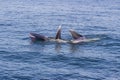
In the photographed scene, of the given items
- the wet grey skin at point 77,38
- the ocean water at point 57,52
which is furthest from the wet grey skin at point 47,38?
the wet grey skin at point 77,38

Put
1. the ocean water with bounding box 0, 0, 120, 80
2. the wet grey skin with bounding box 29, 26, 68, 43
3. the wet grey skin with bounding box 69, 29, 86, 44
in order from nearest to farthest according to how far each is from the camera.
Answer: the ocean water with bounding box 0, 0, 120, 80 < the wet grey skin with bounding box 69, 29, 86, 44 < the wet grey skin with bounding box 29, 26, 68, 43

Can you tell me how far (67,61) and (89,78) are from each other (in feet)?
14.4

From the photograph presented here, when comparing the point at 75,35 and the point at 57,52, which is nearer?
the point at 57,52

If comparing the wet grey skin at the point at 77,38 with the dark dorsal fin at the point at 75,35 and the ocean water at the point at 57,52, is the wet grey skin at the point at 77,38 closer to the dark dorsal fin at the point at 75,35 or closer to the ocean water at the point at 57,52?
the dark dorsal fin at the point at 75,35

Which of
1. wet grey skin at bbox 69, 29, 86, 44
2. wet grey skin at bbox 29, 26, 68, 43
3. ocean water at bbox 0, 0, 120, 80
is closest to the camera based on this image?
ocean water at bbox 0, 0, 120, 80

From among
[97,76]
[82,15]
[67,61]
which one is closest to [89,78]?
[97,76]

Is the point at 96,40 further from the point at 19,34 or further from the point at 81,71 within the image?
the point at 81,71

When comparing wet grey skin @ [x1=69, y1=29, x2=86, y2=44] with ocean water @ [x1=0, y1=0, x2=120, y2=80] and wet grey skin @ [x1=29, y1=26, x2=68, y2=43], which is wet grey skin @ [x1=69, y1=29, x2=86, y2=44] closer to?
ocean water @ [x1=0, y1=0, x2=120, y2=80]

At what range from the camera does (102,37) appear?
36344mm

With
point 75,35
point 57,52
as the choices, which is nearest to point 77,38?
point 75,35

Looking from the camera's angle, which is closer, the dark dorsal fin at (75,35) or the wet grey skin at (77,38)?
the wet grey skin at (77,38)

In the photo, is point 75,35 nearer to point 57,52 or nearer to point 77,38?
point 77,38

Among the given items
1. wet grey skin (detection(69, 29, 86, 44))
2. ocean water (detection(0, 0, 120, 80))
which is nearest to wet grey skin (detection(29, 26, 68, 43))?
ocean water (detection(0, 0, 120, 80))

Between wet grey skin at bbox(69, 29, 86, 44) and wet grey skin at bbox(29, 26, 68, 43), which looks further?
wet grey skin at bbox(29, 26, 68, 43)
